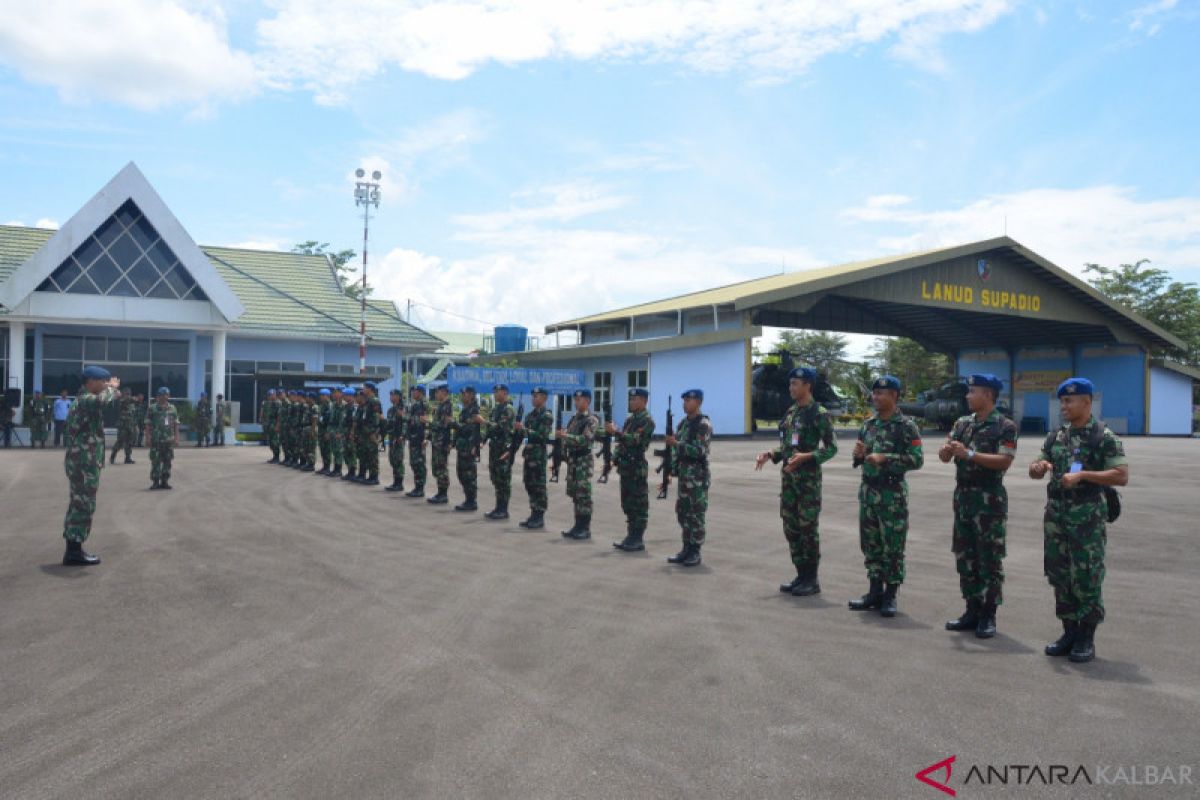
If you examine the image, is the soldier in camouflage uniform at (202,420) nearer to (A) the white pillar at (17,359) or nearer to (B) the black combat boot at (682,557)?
(A) the white pillar at (17,359)

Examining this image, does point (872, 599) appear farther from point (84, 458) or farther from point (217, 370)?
point (217, 370)

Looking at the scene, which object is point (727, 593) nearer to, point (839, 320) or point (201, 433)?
point (201, 433)

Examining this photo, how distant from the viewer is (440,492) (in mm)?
13609

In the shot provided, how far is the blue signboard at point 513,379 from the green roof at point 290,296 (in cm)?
582

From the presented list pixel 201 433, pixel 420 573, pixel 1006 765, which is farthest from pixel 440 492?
pixel 201 433

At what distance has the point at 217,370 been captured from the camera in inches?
1120

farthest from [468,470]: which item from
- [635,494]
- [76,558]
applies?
[76,558]

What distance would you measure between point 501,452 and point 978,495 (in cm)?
705

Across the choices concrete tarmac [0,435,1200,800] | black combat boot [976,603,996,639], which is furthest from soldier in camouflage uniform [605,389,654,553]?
black combat boot [976,603,996,639]

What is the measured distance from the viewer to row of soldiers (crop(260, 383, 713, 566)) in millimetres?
8695

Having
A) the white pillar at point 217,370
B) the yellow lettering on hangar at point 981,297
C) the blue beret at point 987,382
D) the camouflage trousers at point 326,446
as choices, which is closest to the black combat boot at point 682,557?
the blue beret at point 987,382

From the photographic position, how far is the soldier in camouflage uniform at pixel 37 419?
2541 centimetres

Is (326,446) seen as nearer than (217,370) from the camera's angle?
Yes

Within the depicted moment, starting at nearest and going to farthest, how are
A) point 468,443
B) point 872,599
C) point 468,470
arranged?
1. point 872,599
2. point 468,443
3. point 468,470
